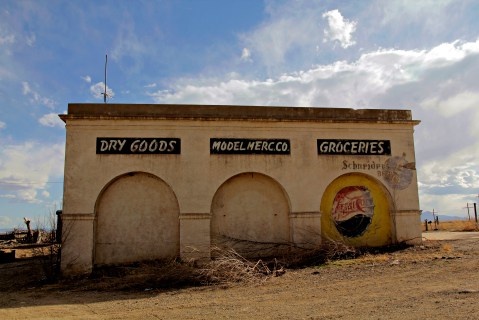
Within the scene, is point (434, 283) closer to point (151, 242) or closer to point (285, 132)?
point (285, 132)

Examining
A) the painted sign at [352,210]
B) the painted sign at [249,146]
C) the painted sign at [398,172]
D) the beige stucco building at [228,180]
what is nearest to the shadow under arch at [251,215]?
Result: the beige stucco building at [228,180]

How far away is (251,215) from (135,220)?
420cm

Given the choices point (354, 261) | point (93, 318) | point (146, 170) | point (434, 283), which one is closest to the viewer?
point (93, 318)

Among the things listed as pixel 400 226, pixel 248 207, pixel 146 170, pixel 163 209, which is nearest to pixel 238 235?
pixel 248 207

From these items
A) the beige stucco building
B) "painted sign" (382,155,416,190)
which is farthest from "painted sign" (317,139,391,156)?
"painted sign" (382,155,416,190)

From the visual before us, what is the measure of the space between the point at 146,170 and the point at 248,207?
3964 millimetres

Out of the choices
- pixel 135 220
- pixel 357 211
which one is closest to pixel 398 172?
pixel 357 211

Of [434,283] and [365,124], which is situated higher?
[365,124]

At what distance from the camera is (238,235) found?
15.5 metres

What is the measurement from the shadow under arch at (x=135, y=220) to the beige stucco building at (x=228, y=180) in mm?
35

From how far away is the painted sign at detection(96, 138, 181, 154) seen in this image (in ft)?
49.2

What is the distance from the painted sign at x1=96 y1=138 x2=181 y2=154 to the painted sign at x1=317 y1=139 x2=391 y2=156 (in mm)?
5536

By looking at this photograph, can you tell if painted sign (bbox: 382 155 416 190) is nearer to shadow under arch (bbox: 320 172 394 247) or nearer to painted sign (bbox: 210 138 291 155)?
shadow under arch (bbox: 320 172 394 247)

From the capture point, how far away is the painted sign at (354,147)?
636 inches
